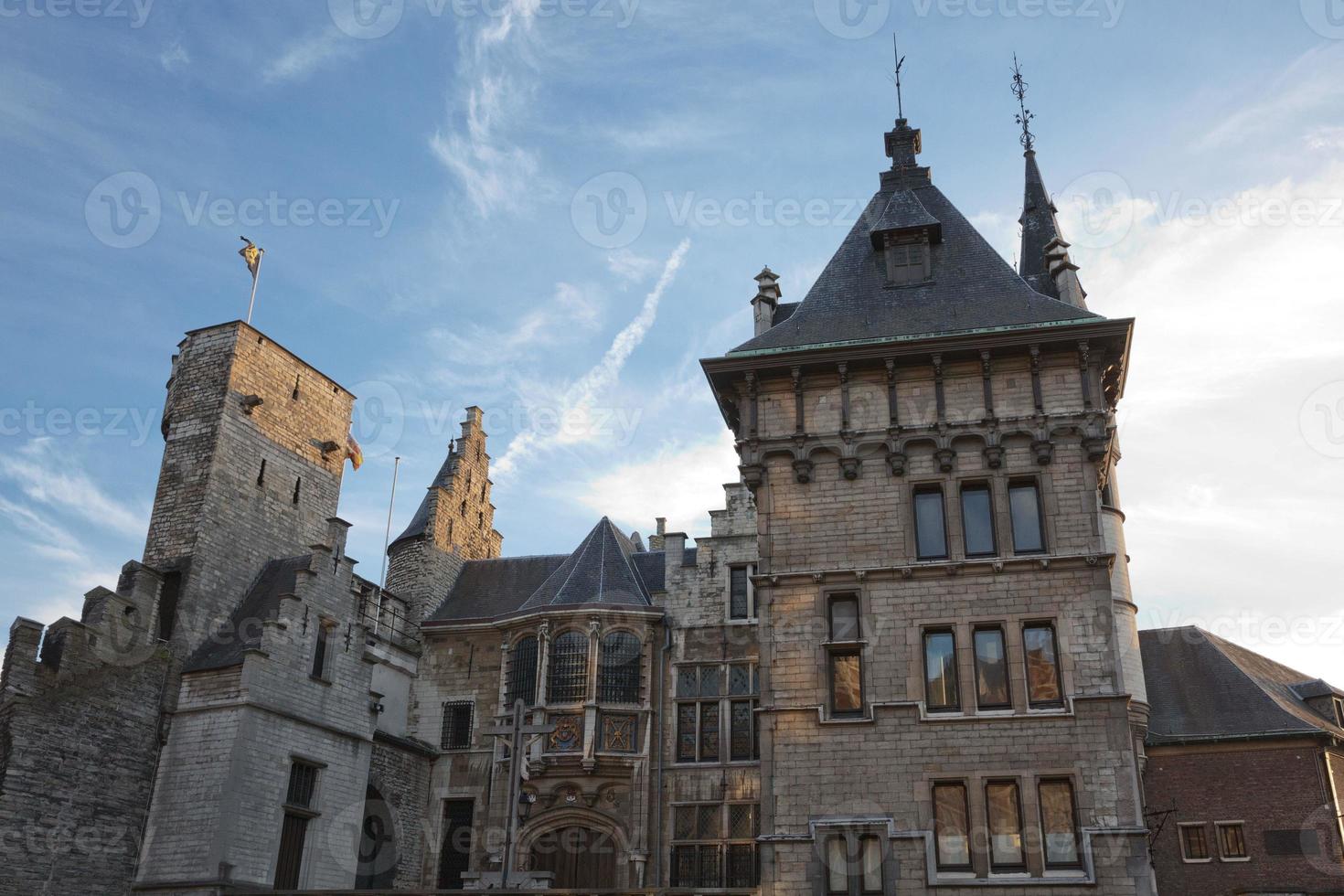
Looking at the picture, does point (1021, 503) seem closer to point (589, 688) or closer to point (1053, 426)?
point (1053, 426)

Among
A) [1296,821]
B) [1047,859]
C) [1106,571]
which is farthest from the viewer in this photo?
[1296,821]

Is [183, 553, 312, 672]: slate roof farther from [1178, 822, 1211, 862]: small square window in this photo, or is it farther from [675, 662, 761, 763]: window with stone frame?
[1178, 822, 1211, 862]: small square window

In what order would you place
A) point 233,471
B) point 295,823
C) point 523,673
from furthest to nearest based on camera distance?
point 523,673 → point 233,471 → point 295,823

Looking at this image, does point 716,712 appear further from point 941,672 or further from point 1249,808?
point 1249,808

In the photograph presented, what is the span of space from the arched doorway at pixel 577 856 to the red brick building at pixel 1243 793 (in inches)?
557

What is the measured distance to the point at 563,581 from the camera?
34406 millimetres

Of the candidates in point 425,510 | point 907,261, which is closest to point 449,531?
point 425,510

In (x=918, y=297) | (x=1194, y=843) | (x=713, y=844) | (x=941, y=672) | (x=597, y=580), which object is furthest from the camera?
(x=597, y=580)

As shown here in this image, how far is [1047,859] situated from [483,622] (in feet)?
64.5

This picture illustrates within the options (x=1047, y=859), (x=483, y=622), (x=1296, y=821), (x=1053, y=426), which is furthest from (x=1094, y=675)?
(x=483, y=622)

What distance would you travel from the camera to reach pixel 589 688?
31.6 metres

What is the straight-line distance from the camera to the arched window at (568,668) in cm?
3188

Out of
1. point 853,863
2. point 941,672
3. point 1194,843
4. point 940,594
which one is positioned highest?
point 940,594

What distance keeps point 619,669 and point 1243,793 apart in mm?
16556
